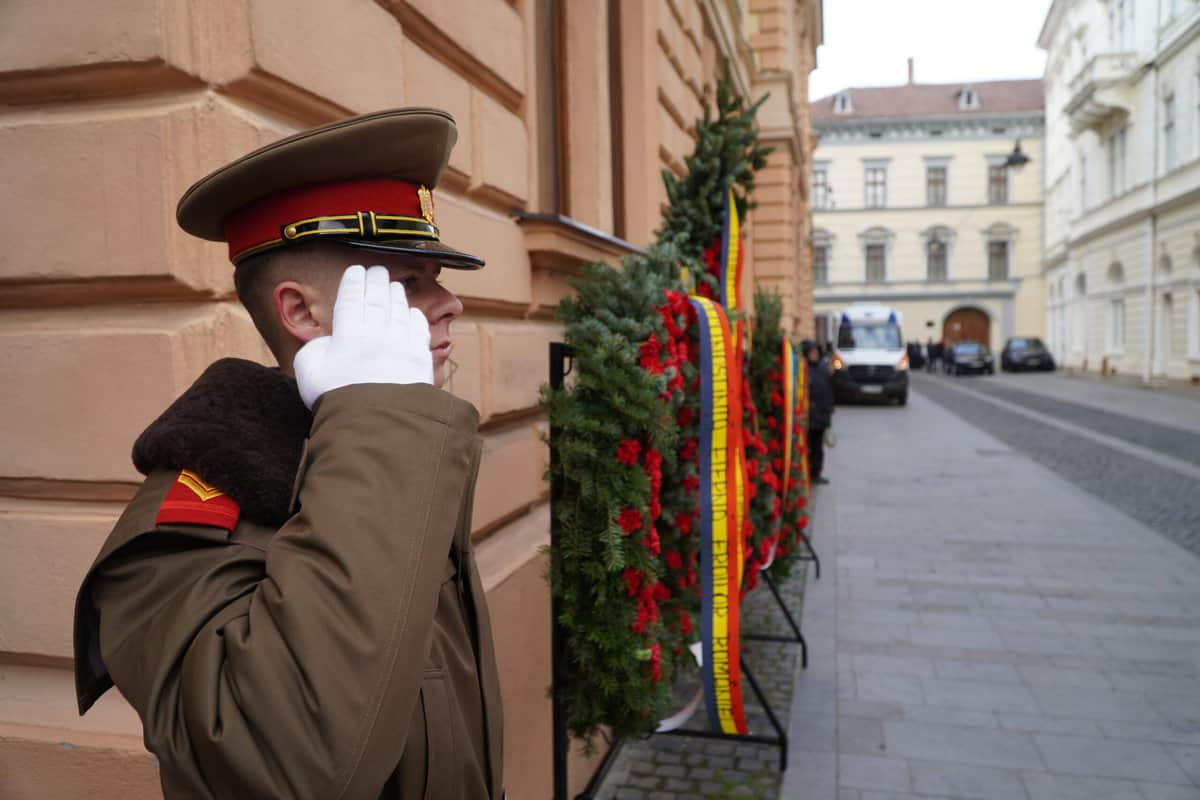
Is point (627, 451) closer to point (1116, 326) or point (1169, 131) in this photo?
point (1169, 131)

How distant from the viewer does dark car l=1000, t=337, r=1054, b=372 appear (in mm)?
36625

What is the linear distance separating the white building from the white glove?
2773 centimetres

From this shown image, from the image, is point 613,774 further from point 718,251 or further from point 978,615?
point 978,615

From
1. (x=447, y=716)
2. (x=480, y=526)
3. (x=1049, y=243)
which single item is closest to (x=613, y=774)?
(x=480, y=526)

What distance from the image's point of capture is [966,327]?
47250mm

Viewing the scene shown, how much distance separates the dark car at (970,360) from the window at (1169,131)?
434 inches

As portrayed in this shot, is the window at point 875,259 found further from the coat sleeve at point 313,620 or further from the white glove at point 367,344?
the coat sleeve at point 313,620

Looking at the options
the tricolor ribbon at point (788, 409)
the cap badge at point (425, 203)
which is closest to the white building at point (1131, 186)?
the tricolor ribbon at point (788, 409)

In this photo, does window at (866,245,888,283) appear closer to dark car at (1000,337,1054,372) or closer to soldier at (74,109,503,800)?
A: dark car at (1000,337,1054,372)

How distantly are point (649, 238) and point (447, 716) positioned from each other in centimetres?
428

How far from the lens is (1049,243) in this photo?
42969 millimetres

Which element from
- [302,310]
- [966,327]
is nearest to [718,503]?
[302,310]

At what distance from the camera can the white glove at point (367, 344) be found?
116 cm

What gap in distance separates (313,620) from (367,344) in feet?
1.21
